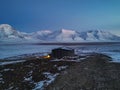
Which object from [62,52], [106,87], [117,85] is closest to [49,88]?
[106,87]

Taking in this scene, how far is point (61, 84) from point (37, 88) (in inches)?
104

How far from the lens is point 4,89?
1772 cm

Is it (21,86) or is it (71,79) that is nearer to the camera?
(21,86)

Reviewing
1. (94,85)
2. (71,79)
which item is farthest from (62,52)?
(94,85)

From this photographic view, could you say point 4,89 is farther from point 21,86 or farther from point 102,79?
point 102,79

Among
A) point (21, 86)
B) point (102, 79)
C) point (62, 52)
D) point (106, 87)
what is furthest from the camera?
point (62, 52)

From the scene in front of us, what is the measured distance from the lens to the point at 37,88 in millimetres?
18047

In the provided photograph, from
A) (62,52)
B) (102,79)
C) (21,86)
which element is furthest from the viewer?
(62,52)

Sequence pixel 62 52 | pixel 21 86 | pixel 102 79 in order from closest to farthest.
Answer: pixel 21 86 → pixel 102 79 → pixel 62 52

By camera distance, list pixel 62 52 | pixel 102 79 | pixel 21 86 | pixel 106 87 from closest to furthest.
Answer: pixel 106 87, pixel 21 86, pixel 102 79, pixel 62 52

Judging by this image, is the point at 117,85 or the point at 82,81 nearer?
the point at 117,85

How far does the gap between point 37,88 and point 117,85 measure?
8125 mm

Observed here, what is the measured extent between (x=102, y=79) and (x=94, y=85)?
294 cm

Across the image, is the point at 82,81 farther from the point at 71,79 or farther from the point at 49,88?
the point at 49,88
